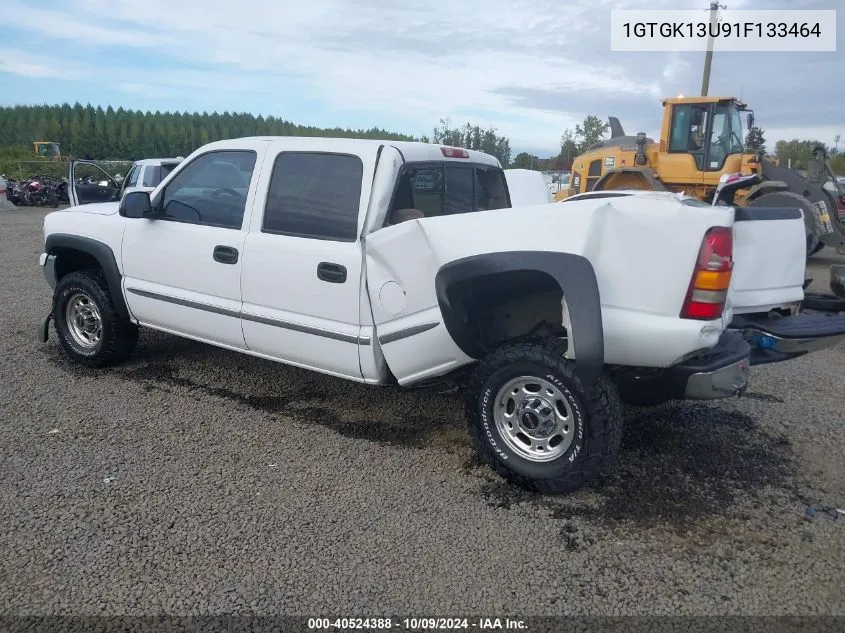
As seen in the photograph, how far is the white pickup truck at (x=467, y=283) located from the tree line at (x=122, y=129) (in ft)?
215

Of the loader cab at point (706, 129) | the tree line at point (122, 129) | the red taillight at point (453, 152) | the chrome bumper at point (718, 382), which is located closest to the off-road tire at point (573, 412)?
the chrome bumper at point (718, 382)

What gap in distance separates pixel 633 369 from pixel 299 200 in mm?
2311

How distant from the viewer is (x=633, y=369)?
3668mm

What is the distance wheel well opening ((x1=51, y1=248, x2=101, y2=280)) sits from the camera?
5.88 metres

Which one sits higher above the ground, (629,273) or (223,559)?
(629,273)

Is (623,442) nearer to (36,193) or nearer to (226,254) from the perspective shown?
(226,254)

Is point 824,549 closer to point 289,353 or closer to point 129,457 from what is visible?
point 289,353

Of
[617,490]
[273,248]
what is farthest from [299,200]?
[617,490]

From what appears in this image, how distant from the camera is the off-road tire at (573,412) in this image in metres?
3.52

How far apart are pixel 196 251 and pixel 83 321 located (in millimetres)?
1608

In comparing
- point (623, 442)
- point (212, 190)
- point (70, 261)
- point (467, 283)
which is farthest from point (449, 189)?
point (70, 261)

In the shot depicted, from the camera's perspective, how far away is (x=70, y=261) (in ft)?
19.6

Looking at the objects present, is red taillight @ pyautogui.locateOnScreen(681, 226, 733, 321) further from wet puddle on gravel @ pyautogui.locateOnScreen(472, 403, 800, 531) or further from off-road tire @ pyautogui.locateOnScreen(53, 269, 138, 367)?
off-road tire @ pyautogui.locateOnScreen(53, 269, 138, 367)

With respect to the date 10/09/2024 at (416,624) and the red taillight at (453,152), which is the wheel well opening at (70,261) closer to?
the red taillight at (453,152)
